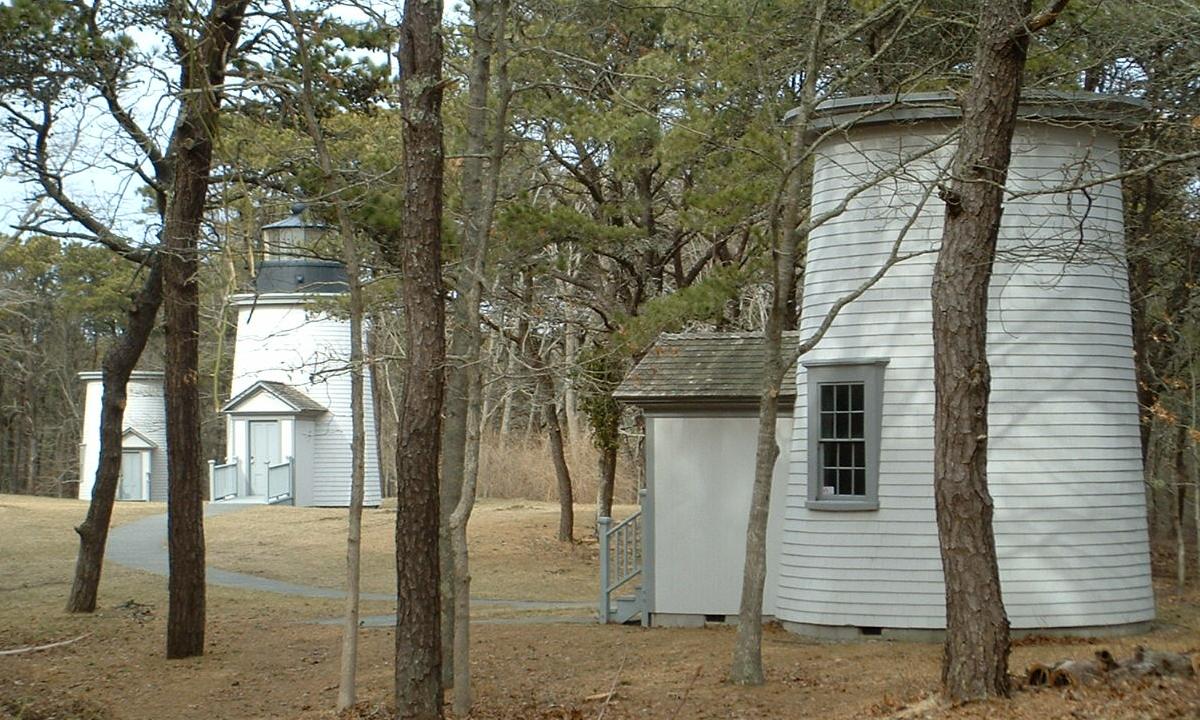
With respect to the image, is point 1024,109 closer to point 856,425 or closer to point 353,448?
point 856,425

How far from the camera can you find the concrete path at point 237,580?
19.2 m

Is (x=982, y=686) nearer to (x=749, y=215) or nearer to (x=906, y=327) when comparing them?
(x=906, y=327)

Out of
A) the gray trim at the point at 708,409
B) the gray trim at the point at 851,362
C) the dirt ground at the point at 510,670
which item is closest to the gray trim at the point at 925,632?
the dirt ground at the point at 510,670

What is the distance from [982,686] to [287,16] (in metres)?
8.40

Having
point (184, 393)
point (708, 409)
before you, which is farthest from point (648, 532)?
point (184, 393)

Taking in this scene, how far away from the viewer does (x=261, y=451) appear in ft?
128

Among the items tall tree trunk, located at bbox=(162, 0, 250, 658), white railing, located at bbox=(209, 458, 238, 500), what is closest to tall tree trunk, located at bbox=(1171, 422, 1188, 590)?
tall tree trunk, located at bbox=(162, 0, 250, 658)

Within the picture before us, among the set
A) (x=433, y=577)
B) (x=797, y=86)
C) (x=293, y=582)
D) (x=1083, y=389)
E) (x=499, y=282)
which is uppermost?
(x=797, y=86)

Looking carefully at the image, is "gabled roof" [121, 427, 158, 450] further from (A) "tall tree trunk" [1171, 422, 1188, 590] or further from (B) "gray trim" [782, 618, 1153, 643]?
(B) "gray trim" [782, 618, 1153, 643]

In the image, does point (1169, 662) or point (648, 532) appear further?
point (648, 532)

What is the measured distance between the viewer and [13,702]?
1098 cm

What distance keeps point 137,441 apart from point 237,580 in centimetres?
2432

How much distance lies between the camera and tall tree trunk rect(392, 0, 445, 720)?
10.7m

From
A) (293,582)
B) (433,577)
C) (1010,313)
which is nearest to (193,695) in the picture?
(433,577)
